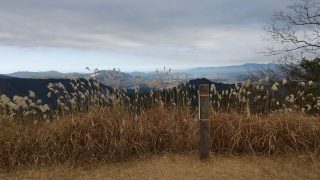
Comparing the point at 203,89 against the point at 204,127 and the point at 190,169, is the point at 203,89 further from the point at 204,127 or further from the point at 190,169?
the point at 190,169

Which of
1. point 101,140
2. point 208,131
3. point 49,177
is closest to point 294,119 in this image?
point 208,131

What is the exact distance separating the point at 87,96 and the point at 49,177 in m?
2.21

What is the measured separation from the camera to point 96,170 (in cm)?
733

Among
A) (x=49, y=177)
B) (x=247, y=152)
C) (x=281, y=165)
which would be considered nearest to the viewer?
(x=49, y=177)

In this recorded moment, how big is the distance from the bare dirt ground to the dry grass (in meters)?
0.23

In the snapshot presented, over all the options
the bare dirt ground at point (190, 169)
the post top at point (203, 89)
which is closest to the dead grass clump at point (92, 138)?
the bare dirt ground at point (190, 169)

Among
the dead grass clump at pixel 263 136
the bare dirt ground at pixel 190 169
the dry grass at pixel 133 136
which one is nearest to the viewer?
the bare dirt ground at pixel 190 169

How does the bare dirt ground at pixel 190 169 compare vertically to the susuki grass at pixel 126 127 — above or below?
below

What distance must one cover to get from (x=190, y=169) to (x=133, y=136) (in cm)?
123

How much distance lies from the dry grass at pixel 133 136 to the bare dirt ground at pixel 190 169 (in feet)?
0.77

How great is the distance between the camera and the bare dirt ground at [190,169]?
6969 mm

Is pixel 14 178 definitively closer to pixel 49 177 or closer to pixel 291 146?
pixel 49 177

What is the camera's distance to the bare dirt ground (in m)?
6.97

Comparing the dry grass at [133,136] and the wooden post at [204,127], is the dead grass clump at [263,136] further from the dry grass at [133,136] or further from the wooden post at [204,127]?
the wooden post at [204,127]
